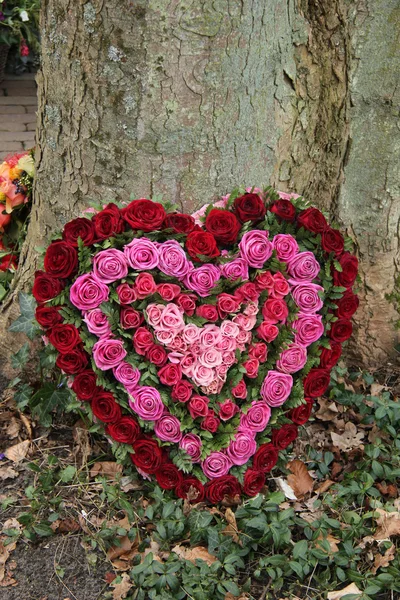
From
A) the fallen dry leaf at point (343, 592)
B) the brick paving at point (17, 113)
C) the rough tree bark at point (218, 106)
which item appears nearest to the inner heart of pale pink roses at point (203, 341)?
the rough tree bark at point (218, 106)

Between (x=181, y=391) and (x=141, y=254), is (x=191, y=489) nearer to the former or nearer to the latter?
(x=181, y=391)

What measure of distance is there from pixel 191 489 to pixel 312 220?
1085 mm

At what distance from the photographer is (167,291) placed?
2.34m

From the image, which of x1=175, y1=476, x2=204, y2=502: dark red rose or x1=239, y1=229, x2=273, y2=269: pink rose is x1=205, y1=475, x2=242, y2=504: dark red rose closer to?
x1=175, y1=476, x2=204, y2=502: dark red rose

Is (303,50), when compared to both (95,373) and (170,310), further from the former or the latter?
(95,373)

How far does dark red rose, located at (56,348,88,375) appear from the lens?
232 centimetres

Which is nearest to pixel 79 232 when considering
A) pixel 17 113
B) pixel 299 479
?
pixel 299 479

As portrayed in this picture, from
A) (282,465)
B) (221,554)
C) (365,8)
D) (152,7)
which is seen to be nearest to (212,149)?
(152,7)

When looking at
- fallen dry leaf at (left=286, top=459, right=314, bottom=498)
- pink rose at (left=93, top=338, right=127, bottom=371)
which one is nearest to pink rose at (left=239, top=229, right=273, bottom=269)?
pink rose at (left=93, top=338, right=127, bottom=371)

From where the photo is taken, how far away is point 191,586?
7.14ft

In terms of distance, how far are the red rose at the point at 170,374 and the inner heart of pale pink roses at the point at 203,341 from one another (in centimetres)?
2

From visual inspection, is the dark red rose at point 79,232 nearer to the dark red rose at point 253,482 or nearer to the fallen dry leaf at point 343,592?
the dark red rose at point 253,482

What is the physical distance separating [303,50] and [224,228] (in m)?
0.87

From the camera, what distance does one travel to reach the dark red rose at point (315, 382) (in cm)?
259
